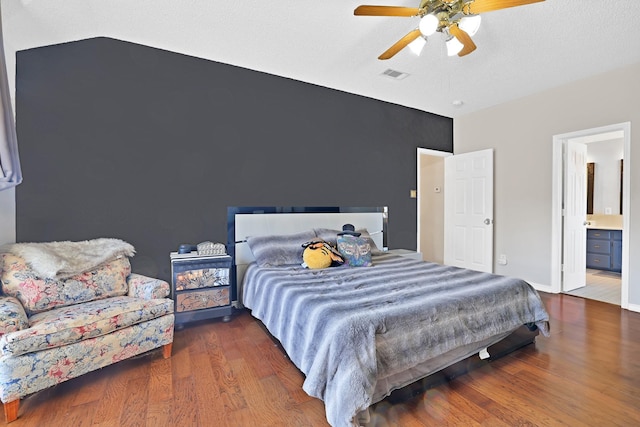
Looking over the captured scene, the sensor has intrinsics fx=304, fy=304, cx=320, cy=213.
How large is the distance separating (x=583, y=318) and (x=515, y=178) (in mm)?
2074

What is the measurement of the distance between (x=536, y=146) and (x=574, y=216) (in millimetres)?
1073

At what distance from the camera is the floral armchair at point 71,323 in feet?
5.53

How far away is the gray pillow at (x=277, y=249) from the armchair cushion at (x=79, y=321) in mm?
969

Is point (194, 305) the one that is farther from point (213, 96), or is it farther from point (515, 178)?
point (515, 178)

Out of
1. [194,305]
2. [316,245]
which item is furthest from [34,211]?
[316,245]

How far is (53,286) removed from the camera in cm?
219

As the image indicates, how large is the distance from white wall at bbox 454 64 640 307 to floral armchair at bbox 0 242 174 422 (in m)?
4.55

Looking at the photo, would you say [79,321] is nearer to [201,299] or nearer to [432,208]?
[201,299]

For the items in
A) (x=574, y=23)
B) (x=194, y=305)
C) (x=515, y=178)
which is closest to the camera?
(x=574, y=23)

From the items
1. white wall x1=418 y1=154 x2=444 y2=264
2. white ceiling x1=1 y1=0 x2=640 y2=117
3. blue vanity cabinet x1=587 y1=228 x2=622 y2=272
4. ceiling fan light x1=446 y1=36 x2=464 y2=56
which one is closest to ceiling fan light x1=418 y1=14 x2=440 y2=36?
ceiling fan light x1=446 y1=36 x2=464 y2=56

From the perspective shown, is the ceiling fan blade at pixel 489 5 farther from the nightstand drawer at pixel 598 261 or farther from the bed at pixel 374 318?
the nightstand drawer at pixel 598 261

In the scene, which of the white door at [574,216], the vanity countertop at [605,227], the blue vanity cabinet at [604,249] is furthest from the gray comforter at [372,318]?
the vanity countertop at [605,227]

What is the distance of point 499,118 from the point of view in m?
4.58

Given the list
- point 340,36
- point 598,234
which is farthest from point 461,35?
point 598,234
